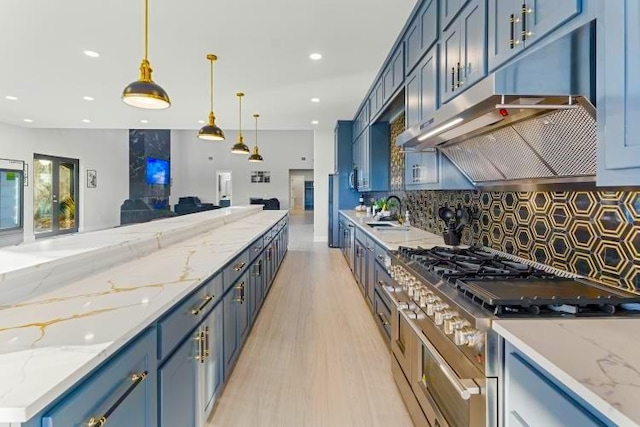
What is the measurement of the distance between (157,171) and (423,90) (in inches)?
512

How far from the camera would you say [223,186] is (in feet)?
53.0

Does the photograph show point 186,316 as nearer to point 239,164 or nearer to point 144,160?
point 144,160

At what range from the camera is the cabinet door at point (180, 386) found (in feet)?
4.42

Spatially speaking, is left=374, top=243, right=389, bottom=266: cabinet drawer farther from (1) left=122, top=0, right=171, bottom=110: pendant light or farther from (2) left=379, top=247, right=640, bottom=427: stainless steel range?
(1) left=122, top=0, right=171, bottom=110: pendant light

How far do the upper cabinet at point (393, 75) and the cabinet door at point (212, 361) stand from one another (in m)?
2.64

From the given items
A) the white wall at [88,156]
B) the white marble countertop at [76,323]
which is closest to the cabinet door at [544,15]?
the white marble countertop at [76,323]

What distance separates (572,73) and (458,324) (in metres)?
0.91

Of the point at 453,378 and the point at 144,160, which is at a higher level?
the point at 144,160

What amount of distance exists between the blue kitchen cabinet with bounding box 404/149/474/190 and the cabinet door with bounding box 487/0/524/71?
2.91 ft

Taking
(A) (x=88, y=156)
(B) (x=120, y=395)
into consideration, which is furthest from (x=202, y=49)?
(A) (x=88, y=156)

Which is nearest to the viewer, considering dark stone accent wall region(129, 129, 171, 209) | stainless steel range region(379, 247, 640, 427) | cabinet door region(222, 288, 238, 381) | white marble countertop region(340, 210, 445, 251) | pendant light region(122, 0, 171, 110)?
stainless steel range region(379, 247, 640, 427)

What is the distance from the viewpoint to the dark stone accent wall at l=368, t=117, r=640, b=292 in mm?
1373

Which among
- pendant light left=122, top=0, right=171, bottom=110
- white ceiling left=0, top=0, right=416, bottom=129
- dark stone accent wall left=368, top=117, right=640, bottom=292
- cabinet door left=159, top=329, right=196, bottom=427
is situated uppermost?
white ceiling left=0, top=0, right=416, bottom=129

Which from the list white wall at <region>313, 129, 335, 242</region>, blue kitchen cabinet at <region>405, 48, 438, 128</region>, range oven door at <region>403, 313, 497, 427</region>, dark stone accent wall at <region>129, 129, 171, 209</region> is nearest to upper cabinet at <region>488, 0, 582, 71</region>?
blue kitchen cabinet at <region>405, 48, 438, 128</region>
